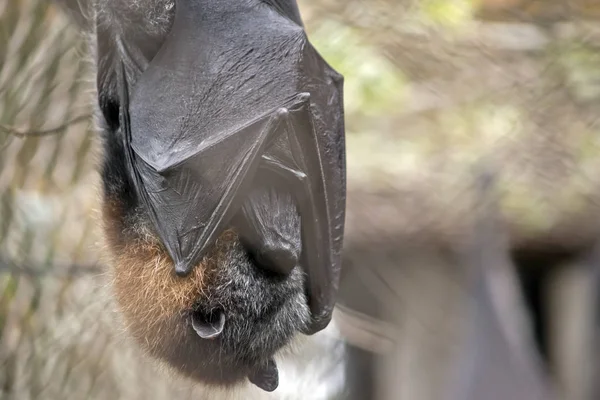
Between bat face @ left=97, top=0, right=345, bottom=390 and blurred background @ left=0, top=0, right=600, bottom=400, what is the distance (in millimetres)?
206

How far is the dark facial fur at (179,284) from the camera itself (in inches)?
56.6

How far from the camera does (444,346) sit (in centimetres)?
399

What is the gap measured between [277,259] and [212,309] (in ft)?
0.57

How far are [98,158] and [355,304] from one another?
98.1 inches

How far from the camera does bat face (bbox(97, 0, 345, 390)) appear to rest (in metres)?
1.38

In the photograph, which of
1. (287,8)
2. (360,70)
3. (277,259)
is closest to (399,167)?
(360,70)

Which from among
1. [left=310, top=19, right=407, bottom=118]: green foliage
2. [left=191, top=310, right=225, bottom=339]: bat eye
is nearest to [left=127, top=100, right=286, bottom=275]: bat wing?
[left=191, top=310, right=225, bottom=339]: bat eye

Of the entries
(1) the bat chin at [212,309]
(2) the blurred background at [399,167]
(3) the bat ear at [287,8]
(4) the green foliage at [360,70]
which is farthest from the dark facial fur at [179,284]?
(4) the green foliage at [360,70]

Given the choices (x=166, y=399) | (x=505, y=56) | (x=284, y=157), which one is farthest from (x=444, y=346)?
(x=284, y=157)

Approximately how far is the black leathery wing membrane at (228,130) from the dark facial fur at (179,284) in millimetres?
58

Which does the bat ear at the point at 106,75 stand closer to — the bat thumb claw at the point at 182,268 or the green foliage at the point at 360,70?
the bat thumb claw at the point at 182,268

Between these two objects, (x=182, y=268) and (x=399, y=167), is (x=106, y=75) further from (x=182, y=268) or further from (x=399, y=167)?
(x=399, y=167)

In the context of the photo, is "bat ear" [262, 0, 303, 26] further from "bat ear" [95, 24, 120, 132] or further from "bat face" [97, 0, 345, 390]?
"bat ear" [95, 24, 120, 132]

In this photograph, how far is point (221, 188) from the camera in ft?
4.43
